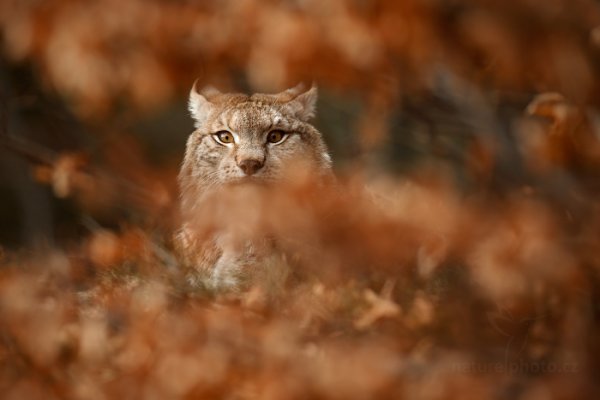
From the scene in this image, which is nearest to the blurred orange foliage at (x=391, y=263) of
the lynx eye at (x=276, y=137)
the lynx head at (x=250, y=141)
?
the lynx head at (x=250, y=141)

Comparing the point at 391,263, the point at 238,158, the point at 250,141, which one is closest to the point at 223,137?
the point at 250,141

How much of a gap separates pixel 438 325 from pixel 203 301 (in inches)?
55.9

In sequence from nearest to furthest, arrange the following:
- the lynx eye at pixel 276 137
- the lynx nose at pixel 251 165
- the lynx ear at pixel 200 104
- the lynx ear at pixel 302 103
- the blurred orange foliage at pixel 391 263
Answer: the blurred orange foliage at pixel 391 263 → the lynx nose at pixel 251 165 → the lynx eye at pixel 276 137 → the lynx ear at pixel 302 103 → the lynx ear at pixel 200 104

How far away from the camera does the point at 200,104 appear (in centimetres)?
730

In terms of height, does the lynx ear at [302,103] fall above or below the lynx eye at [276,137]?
above

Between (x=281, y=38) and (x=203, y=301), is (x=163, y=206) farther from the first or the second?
(x=281, y=38)

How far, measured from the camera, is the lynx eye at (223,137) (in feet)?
22.1

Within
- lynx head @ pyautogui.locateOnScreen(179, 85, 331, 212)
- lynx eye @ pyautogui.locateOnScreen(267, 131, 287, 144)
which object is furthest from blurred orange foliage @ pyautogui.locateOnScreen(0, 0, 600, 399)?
lynx eye @ pyautogui.locateOnScreen(267, 131, 287, 144)

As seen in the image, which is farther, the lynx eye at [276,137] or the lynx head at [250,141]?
the lynx eye at [276,137]

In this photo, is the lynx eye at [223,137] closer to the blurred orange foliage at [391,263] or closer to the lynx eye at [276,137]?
the lynx eye at [276,137]

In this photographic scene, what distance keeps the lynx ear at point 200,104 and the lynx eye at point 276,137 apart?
0.70 meters

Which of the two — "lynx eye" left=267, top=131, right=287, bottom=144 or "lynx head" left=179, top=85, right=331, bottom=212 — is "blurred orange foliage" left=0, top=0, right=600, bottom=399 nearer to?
"lynx head" left=179, top=85, right=331, bottom=212

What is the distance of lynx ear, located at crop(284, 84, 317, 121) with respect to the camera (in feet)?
23.0

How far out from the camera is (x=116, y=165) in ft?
38.9
